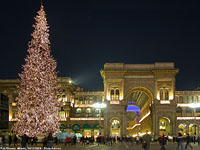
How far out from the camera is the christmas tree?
4269 cm

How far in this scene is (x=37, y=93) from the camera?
1698 inches

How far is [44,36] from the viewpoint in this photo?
4566 cm

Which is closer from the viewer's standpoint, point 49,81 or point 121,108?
point 49,81

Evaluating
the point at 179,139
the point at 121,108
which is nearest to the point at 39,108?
the point at 179,139

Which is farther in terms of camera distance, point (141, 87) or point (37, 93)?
point (141, 87)

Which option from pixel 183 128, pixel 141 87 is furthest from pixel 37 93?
pixel 183 128

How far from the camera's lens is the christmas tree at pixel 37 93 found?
42688 mm

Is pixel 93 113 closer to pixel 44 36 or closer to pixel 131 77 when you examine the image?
pixel 131 77

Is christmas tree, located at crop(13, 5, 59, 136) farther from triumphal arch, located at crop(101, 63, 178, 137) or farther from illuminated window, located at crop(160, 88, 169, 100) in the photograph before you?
illuminated window, located at crop(160, 88, 169, 100)

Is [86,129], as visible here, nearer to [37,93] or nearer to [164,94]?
[164,94]

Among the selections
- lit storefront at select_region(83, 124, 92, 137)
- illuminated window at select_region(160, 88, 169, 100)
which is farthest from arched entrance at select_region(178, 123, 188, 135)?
lit storefront at select_region(83, 124, 92, 137)

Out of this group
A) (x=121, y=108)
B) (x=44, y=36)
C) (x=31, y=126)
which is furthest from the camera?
(x=121, y=108)

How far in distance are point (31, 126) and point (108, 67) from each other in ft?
114

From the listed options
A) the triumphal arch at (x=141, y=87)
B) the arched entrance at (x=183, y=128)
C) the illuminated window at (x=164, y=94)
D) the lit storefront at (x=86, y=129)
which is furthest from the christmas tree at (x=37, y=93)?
the arched entrance at (x=183, y=128)
